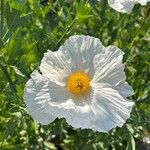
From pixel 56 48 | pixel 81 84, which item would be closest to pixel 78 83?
pixel 81 84

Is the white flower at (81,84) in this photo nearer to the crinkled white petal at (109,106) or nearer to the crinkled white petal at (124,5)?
the crinkled white petal at (109,106)

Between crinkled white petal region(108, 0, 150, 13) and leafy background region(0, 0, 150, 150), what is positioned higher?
crinkled white petal region(108, 0, 150, 13)

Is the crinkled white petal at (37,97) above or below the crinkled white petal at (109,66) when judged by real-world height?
below

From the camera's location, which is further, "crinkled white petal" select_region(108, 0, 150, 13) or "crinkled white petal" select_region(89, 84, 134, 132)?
"crinkled white petal" select_region(108, 0, 150, 13)

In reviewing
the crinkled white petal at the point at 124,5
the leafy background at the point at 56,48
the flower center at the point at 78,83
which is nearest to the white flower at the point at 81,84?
the flower center at the point at 78,83

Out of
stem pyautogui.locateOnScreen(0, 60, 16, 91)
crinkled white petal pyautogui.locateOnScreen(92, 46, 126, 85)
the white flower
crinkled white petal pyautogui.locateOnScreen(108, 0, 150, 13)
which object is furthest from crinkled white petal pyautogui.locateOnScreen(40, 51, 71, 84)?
crinkled white petal pyautogui.locateOnScreen(108, 0, 150, 13)

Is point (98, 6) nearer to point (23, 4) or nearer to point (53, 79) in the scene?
point (23, 4)

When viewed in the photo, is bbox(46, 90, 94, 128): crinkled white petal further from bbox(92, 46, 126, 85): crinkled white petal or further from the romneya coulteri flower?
the romneya coulteri flower

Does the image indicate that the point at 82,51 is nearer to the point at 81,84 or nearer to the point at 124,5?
the point at 81,84
